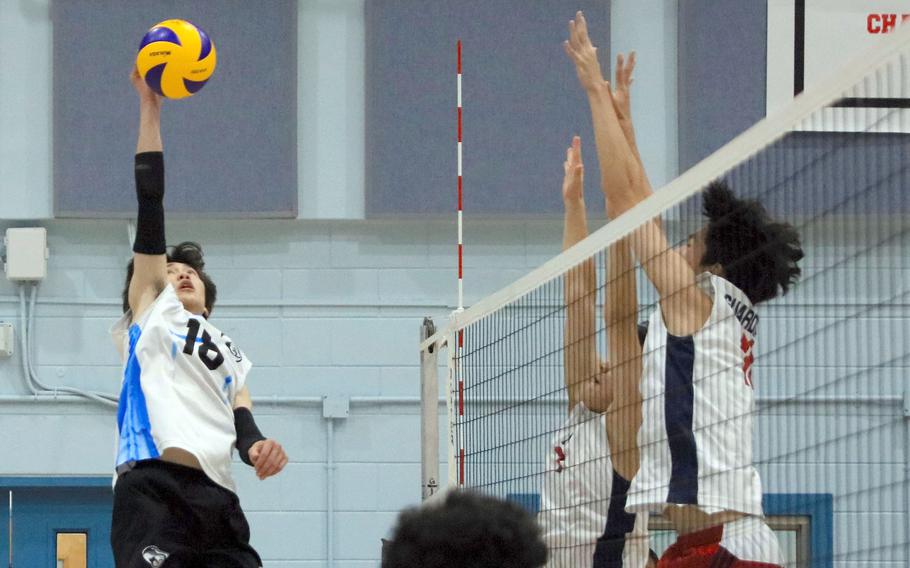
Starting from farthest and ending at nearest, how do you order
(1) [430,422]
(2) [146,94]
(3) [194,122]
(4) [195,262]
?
1. (3) [194,122]
2. (1) [430,422]
3. (4) [195,262]
4. (2) [146,94]

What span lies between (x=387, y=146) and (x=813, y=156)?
4.75 metres

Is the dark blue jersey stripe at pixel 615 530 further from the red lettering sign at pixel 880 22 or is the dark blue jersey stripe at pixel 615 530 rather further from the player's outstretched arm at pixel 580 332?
the red lettering sign at pixel 880 22

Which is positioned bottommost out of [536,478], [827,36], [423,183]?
[536,478]

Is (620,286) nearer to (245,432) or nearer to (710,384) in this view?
(710,384)

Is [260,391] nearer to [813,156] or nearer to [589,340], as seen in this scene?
[589,340]

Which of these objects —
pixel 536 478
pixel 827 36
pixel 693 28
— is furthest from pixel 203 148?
pixel 536 478

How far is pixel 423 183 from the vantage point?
7168 millimetres

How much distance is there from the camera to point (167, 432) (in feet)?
13.0

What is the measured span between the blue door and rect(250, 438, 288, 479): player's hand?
3.29 m

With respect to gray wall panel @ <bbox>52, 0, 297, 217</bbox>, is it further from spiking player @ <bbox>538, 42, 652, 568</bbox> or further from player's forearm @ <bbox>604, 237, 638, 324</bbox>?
player's forearm @ <bbox>604, 237, 638, 324</bbox>

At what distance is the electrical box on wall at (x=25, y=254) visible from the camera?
7.04m

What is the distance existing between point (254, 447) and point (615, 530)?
1.17m

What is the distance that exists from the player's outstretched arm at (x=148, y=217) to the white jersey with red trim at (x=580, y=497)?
123cm

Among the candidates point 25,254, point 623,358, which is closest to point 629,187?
point 623,358
